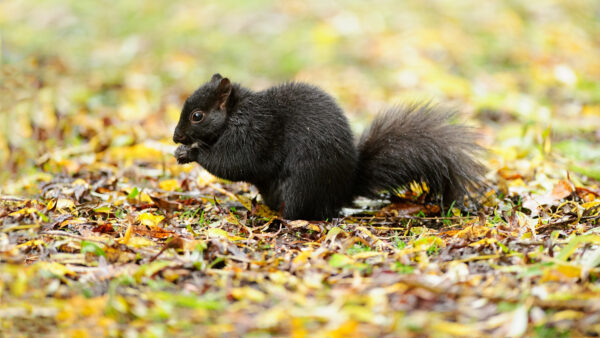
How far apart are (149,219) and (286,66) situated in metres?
5.80

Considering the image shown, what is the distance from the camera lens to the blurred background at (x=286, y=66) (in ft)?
19.3

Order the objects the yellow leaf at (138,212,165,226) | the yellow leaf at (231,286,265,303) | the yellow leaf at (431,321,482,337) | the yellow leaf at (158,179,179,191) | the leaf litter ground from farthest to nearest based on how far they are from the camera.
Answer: the yellow leaf at (158,179,179,191), the yellow leaf at (138,212,165,226), the yellow leaf at (231,286,265,303), the leaf litter ground, the yellow leaf at (431,321,482,337)

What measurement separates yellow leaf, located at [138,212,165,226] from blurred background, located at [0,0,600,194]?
1.31m

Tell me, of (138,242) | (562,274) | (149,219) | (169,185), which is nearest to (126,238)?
(138,242)

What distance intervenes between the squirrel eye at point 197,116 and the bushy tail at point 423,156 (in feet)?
3.65

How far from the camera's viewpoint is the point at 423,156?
4094 millimetres

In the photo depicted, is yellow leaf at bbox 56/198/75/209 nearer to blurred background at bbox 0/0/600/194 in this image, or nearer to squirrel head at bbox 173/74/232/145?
blurred background at bbox 0/0/600/194

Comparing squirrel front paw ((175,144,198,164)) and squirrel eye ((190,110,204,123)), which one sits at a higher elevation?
squirrel eye ((190,110,204,123))

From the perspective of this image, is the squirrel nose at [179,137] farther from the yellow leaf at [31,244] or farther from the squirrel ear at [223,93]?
the yellow leaf at [31,244]

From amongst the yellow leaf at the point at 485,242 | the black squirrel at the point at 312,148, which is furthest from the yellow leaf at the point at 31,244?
the yellow leaf at the point at 485,242

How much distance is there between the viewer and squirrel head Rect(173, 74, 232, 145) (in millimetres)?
4336

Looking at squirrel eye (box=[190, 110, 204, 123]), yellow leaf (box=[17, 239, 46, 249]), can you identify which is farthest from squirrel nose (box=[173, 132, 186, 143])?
yellow leaf (box=[17, 239, 46, 249])

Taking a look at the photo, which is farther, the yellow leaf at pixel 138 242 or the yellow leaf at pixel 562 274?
the yellow leaf at pixel 138 242

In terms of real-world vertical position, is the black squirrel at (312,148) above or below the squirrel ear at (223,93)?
below
